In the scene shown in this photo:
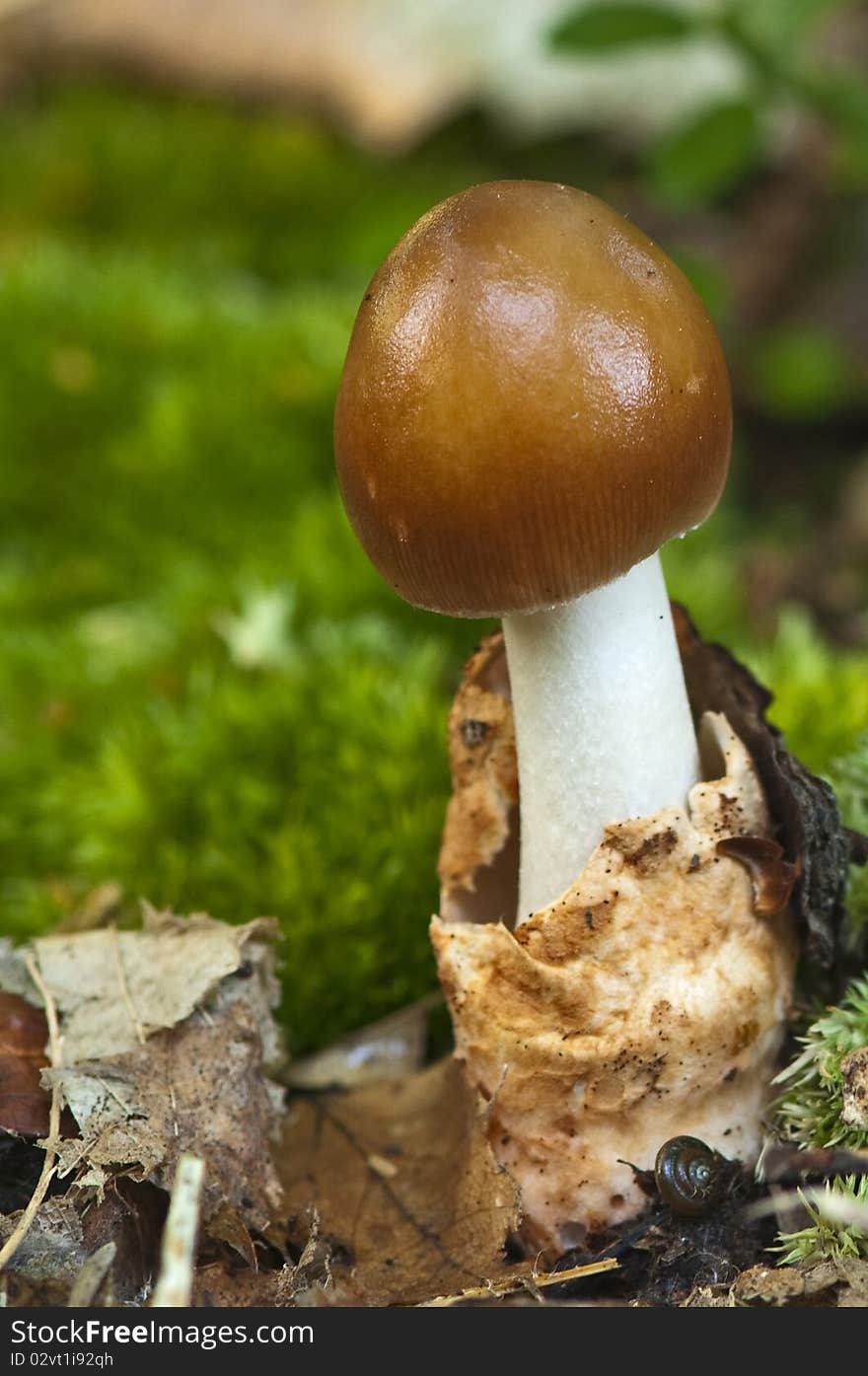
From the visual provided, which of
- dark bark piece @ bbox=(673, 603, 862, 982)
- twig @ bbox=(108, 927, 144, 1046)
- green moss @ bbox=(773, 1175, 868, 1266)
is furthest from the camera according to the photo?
twig @ bbox=(108, 927, 144, 1046)

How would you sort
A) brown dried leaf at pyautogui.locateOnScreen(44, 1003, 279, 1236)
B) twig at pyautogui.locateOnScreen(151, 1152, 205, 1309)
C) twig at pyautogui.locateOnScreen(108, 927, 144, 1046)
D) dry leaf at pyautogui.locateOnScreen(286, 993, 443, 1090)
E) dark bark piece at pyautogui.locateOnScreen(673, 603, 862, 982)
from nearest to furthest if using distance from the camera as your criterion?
1. twig at pyautogui.locateOnScreen(151, 1152, 205, 1309)
2. brown dried leaf at pyautogui.locateOnScreen(44, 1003, 279, 1236)
3. dark bark piece at pyautogui.locateOnScreen(673, 603, 862, 982)
4. twig at pyautogui.locateOnScreen(108, 927, 144, 1046)
5. dry leaf at pyautogui.locateOnScreen(286, 993, 443, 1090)

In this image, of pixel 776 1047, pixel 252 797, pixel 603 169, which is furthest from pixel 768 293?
pixel 776 1047

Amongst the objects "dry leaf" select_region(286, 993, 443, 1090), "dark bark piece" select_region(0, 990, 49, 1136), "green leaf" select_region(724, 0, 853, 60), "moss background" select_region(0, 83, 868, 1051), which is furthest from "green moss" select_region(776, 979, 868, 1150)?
"green leaf" select_region(724, 0, 853, 60)

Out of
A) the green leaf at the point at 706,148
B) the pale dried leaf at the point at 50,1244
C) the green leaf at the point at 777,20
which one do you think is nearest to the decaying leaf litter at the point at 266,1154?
the pale dried leaf at the point at 50,1244

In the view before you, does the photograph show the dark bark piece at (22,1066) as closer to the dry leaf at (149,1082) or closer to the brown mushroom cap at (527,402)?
the dry leaf at (149,1082)

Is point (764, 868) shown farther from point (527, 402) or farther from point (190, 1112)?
point (190, 1112)

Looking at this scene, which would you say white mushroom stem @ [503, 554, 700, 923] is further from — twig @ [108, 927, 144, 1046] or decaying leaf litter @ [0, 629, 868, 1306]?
twig @ [108, 927, 144, 1046]
